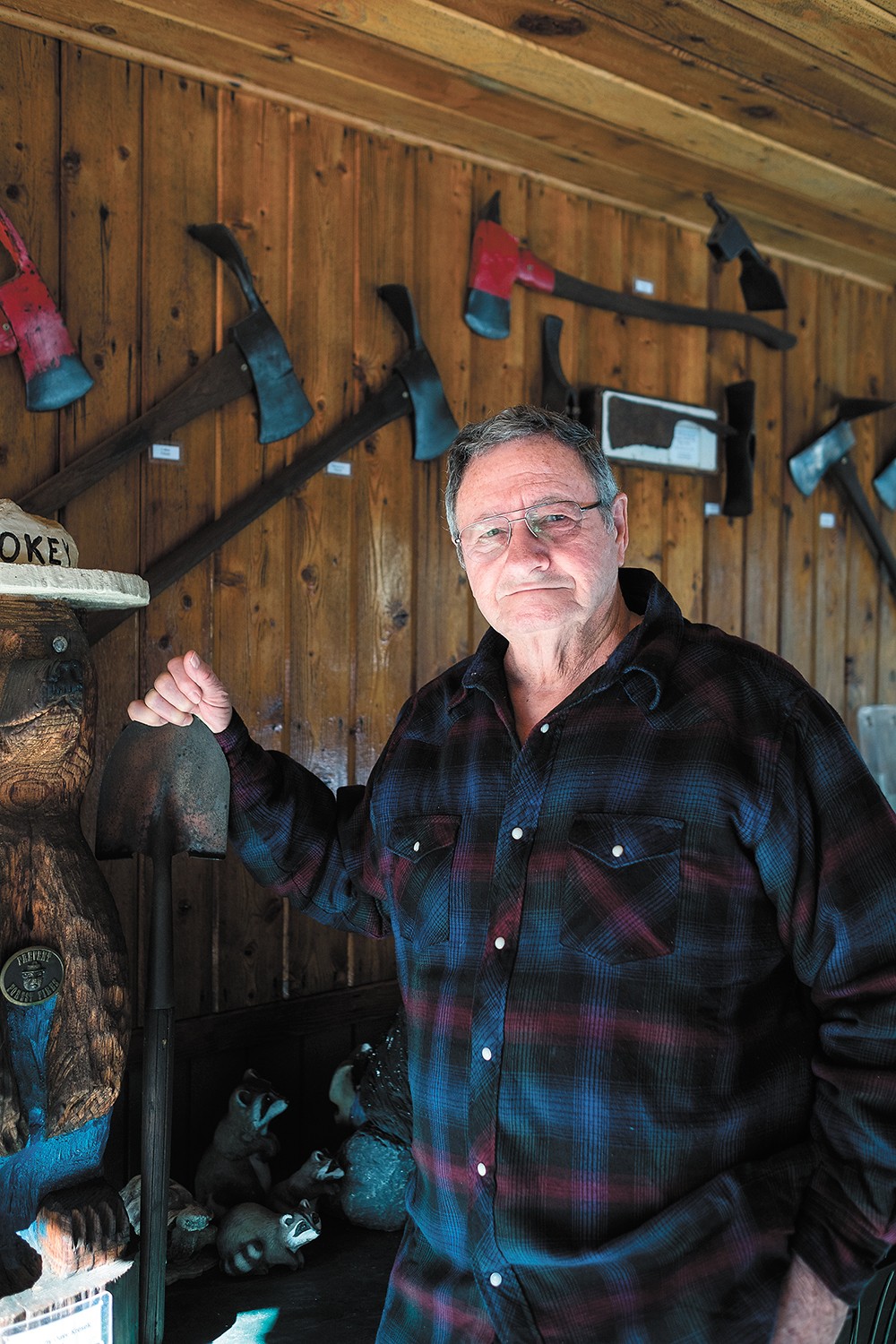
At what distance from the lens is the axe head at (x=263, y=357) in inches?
91.6

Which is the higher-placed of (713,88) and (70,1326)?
(713,88)

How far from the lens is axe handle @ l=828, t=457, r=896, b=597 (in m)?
3.75

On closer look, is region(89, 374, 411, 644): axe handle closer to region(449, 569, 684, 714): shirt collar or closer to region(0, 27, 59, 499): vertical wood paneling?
region(0, 27, 59, 499): vertical wood paneling

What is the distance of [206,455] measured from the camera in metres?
2.39

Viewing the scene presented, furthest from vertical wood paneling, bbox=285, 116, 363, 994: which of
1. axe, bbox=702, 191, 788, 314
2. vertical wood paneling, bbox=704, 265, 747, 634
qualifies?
vertical wood paneling, bbox=704, 265, 747, 634

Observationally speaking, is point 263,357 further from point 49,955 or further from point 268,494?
point 49,955

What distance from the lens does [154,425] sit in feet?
7.25

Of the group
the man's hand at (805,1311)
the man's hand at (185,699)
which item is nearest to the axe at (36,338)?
the man's hand at (185,699)

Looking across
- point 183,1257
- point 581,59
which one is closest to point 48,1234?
point 183,1257

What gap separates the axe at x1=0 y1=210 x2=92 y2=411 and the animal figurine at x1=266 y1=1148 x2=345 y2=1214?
1543 millimetres

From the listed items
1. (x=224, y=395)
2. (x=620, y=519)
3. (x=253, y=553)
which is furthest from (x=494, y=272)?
(x=620, y=519)

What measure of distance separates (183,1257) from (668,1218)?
1.17 meters

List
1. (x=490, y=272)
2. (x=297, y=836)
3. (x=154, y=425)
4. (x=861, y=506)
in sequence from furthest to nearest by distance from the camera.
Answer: (x=861, y=506) → (x=490, y=272) → (x=154, y=425) → (x=297, y=836)

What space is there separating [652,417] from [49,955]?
231cm
